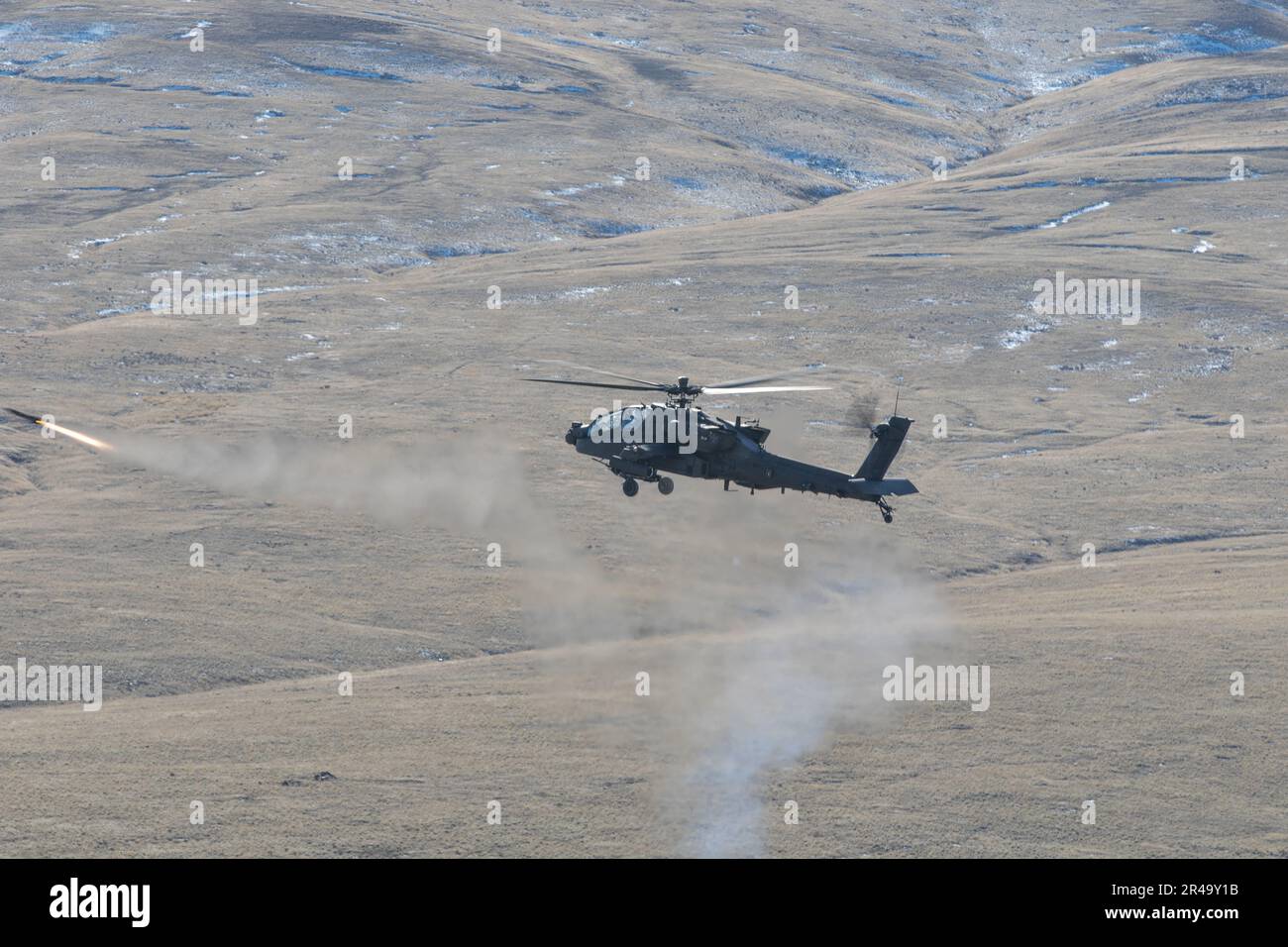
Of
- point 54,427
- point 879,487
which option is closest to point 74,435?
point 54,427

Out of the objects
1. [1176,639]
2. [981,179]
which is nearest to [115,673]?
[1176,639]

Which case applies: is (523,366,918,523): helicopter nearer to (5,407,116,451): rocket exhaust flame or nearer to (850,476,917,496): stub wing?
(850,476,917,496): stub wing

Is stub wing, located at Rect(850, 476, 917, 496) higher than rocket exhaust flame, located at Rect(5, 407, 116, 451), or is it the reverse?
rocket exhaust flame, located at Rect(5, 407, 116, 451)

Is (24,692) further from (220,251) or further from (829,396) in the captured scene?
(220,251)

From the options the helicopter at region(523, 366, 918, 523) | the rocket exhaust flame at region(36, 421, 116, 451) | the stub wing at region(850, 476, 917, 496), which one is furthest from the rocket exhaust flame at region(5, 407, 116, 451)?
the stub wing at region(850, 476, 917, 496)

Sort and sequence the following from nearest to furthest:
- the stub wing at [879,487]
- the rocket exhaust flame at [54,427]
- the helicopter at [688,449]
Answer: the rocket exhaust flame at [54,427] < the helicopter at [688,449] < the stub wing at [879,487]

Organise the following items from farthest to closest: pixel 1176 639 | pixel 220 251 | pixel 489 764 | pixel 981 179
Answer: pixel 981 179 → pixel 220 251 → pixel 1176 639 → pixel 489 764

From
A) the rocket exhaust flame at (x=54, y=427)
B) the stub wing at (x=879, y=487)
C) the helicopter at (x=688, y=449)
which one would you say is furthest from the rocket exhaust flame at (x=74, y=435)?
Answer: the stub wing at (x=879, y=487)

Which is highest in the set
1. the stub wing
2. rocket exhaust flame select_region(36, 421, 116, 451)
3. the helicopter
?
rocket exhaust flame select_region(36, 421, 116, 451)

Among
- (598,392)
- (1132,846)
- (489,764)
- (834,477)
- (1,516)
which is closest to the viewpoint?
(834,477)

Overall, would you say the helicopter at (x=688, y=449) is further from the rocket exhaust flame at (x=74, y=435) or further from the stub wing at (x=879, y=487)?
the rocket exhaust flame at (x=74, y=435)

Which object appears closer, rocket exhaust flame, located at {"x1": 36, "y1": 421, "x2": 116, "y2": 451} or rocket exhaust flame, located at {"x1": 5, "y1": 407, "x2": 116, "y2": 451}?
rocket exhaust flame, located at {"x1": 5, "y1": 407, "x2": 116, "y2": 451}
